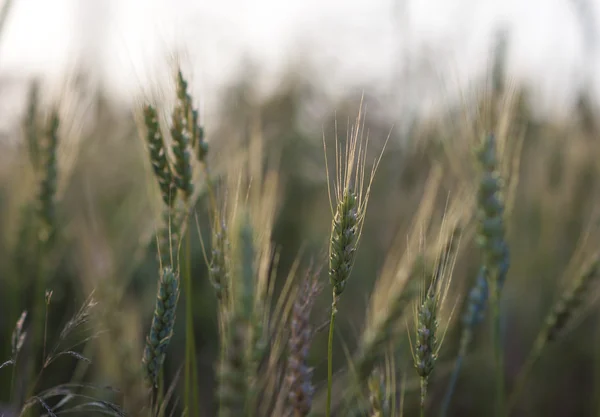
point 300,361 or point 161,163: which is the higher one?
point 161,163

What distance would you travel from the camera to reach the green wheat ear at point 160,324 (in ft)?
3.03

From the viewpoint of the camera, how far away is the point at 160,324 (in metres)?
0.94

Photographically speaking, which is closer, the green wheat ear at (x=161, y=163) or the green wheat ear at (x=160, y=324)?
the green wheat ear at (x=160, y=324)

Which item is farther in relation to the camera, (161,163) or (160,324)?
(161,163)

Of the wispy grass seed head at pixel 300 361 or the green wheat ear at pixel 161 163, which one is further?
the green wheat ear at pixel 161 163

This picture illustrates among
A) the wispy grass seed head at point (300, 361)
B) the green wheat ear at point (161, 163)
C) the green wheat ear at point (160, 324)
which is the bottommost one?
the wispy grass seed head at point (300, 361)

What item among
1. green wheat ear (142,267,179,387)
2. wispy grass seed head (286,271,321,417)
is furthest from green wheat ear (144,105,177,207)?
wispy grass seed head (286,271,321,417)

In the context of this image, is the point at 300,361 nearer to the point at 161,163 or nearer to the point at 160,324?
the point at 160,324

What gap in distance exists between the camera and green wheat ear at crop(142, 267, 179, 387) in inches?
36.4

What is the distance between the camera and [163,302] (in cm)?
93

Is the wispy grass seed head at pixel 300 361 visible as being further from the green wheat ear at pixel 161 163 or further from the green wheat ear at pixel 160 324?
the green wheat ear at pixel 161 163

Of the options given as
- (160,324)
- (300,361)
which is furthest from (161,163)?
(300,361)

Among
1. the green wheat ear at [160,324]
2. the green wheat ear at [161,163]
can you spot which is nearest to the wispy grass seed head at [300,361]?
the green wheat ear at [160,324]

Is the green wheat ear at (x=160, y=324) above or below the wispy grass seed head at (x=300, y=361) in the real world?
above
